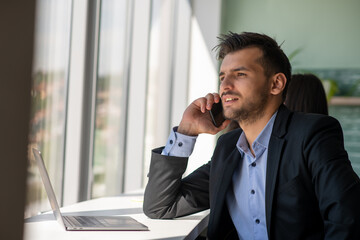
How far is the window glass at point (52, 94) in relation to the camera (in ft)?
8.43

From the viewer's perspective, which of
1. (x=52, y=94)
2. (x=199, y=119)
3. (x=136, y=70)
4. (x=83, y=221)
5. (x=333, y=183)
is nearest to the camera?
(x=333, y=183)

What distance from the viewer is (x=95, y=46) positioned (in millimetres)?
2984

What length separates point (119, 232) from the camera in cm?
169

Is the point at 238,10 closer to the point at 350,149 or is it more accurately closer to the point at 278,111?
the point at 350,149

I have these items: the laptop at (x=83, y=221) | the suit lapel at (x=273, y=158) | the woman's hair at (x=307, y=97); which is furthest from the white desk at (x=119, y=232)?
the woman's hair at (x=307, y=97)

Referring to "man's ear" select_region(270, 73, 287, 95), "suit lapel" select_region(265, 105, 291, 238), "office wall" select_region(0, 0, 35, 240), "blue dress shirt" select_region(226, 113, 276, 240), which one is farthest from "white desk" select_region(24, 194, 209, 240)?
"office wall" select_region(0, 0, 35, 240)

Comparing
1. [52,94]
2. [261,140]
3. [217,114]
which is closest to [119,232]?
[261,140]

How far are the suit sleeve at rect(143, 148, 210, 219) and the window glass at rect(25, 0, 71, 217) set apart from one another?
2.57 feet

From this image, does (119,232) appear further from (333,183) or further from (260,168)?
(333,183)

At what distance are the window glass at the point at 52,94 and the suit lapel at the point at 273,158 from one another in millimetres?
1360

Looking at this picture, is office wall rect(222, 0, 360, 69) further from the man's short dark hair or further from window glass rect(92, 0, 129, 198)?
the man's short dark hair

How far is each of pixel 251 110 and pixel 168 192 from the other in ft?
1.79

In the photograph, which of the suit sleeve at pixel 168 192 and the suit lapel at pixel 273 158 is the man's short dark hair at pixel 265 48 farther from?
the suit sleeve at pixel 168 192

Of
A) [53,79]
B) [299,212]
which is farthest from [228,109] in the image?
[53,79]
